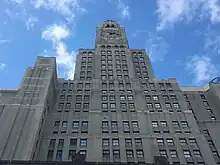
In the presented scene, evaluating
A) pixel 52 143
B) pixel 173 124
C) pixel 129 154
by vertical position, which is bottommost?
pixel 129 154

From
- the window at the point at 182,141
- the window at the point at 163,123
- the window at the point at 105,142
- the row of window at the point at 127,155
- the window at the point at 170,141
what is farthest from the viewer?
the window at the point at 163,123

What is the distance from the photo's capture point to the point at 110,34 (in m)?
93.5

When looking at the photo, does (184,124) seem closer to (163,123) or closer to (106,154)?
(163,123)

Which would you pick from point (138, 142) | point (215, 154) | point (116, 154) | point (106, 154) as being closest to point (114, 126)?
point (138, 142)

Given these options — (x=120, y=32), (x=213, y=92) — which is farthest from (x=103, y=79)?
(x=120, y=32)

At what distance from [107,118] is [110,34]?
4810 centimetres

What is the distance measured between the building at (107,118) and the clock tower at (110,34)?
1777 centimetres

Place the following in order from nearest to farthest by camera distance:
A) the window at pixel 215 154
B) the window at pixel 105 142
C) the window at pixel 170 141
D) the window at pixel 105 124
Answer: the window at pixel 105 142
the window at pixel 170 141
the window at pixel 215 154
the window at pixel 105 124

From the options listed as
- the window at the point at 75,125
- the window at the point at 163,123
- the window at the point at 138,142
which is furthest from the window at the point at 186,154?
the window at the point at 75,125

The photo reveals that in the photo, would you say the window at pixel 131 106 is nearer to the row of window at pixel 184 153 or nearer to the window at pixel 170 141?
the window at pixel 170 141

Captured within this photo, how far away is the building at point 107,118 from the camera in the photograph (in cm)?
4350

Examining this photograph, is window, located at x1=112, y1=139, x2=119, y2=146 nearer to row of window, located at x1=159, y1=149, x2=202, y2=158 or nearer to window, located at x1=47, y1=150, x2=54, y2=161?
row of window, located at x1=159, y1=149, x2=202, y2=158

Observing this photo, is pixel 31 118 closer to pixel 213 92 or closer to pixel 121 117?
pixel 121 117

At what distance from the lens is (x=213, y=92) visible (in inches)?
2534
